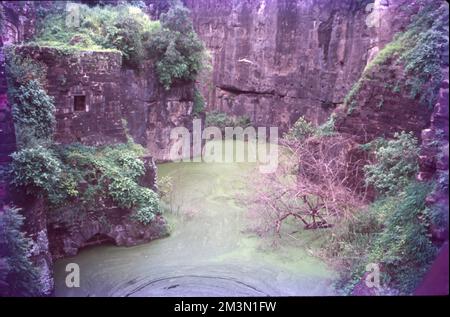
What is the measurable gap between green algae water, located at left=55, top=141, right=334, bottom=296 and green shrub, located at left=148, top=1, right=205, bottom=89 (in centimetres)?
475

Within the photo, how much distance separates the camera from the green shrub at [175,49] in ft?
46.1

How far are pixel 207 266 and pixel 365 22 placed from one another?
11.8 metres

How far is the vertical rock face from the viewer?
17172 millimetres

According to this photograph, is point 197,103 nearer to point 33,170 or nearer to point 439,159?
point 33,170

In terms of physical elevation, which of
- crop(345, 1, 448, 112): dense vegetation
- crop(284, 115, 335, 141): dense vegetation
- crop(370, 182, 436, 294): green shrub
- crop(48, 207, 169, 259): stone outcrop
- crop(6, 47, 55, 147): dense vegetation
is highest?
crop(345, 1, 448, 112): dense vegetation

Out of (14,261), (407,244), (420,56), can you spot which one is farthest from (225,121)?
(14,261)

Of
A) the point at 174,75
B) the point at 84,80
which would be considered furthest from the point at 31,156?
the point at 174,75

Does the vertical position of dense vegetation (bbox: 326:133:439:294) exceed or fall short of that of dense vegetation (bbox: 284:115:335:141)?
it falls short

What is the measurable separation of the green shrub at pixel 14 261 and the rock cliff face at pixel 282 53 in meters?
12.7

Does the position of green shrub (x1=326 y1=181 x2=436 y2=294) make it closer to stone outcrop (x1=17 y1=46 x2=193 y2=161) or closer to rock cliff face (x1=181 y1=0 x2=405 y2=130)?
stone outcrop (x1=17 y1=46 x2=193 y2=161)

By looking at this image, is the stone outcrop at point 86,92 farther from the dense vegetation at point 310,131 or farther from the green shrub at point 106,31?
the dense vegetation at point 310,131

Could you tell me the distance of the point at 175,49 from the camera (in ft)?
46.6

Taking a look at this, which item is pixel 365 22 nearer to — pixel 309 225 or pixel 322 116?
pixel 322 116

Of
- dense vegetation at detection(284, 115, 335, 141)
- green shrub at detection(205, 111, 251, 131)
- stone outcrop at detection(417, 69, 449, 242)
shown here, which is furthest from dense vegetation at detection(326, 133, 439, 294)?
green shrub at detection(205, 111, 251, 131)
